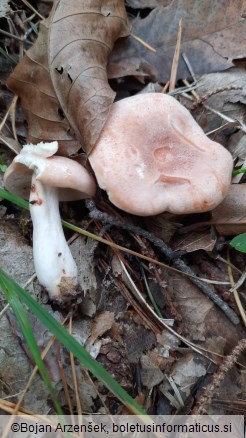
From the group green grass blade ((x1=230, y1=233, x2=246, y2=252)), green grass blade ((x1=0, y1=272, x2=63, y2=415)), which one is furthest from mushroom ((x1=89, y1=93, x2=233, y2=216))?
green grass blade ((x1=0, y1=272, x2=63, y2=415))

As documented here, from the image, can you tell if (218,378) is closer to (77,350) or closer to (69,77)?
(77,350)

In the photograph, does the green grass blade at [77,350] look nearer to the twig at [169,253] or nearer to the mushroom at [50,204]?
the mushroom at [50,204]

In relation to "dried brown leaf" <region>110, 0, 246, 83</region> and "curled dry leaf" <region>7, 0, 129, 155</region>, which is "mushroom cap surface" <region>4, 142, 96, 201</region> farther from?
"dried brown leaf" <region>110, 0, 246, 83</region>

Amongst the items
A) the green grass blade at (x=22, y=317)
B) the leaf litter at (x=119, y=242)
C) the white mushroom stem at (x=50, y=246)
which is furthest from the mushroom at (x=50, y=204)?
the green grass blade at (x=22, y=317)

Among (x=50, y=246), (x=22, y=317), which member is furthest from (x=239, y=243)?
(x=22, y=317)

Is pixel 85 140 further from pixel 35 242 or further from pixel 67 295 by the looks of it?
pixel 67 295

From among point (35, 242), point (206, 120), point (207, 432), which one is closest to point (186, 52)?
point (206, 120)
